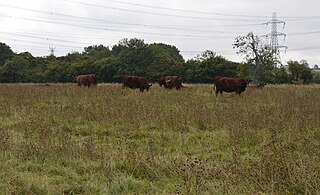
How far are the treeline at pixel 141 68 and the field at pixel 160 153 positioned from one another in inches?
1465

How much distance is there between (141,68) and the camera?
57875mm

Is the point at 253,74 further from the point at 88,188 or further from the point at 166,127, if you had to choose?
the point at 88,188

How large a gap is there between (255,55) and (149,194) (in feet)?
143

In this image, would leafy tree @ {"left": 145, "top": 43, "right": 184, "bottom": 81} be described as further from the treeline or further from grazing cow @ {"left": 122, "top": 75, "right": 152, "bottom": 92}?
grazing cow @ {"left": 122, "top": 75, "right": 152, "bottom": 92}

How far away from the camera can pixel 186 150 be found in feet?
19.5

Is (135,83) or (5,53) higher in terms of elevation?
(5,53)

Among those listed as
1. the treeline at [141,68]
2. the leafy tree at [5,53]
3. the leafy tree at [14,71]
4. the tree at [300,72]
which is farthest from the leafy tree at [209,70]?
the leafy tree at [5,53]

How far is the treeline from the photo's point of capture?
4516 cm

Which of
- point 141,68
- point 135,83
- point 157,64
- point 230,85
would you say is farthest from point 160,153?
point 141,68

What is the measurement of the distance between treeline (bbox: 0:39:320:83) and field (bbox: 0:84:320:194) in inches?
1465

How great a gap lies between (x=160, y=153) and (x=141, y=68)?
5273cm

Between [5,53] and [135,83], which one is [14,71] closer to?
[5,53]

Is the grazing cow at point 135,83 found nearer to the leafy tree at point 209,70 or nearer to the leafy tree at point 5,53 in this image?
the leafy tree at point 209,70

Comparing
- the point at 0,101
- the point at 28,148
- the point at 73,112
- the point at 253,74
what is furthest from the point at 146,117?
the point at 253,74
